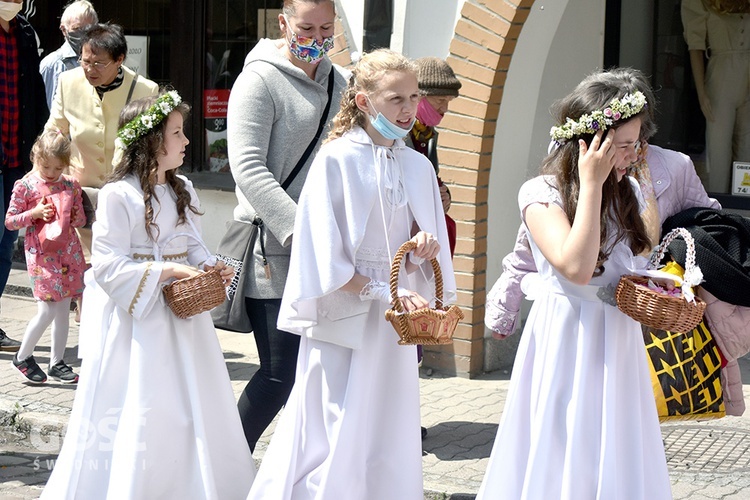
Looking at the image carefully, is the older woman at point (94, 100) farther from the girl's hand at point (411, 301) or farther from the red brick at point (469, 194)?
the girl's hand at point (411, 301)

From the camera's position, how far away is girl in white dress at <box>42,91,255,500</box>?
4605 millimetres

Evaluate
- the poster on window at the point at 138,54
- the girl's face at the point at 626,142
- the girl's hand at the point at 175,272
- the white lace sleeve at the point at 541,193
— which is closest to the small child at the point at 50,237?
the girl's hand at the point at 175,272

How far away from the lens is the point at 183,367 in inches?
186

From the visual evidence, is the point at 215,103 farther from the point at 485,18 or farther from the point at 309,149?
the point at 309,149

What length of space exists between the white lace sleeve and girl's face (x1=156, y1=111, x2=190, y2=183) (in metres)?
1.55

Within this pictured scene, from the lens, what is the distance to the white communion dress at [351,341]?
4176 millimetres

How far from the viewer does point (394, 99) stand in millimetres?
4188

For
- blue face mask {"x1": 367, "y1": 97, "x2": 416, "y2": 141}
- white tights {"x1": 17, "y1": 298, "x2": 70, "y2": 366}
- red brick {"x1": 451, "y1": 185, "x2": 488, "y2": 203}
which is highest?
blue face mask {"x1": 367, "y1": 97, "x2": 416, "y2": 141}

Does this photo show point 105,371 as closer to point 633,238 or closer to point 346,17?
point 633,238

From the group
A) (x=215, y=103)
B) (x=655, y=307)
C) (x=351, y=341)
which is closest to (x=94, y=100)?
(x=215, y=103)

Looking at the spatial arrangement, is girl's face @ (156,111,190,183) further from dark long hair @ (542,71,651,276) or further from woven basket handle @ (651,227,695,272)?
woven basket handle @ (651,227,695,272)

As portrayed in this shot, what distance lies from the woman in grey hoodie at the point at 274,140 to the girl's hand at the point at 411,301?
80cm

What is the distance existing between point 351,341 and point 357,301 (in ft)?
0.49

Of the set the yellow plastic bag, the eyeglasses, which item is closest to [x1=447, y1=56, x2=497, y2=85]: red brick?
the eyeglasses
